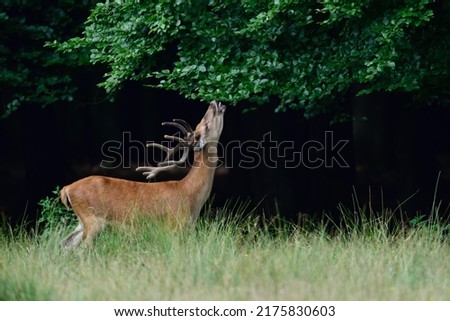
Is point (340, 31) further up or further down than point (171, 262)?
further up

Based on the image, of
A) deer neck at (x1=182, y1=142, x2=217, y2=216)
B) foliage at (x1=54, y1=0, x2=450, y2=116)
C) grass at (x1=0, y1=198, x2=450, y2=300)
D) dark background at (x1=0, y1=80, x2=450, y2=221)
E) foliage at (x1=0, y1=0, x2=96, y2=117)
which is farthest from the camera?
dark background at (x1=0, y1=80, x2=450, y2=221)

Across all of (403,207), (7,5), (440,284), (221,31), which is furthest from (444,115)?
(440,284)

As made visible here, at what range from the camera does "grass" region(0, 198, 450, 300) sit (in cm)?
781

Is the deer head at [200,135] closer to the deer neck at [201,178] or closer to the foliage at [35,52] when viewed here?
the deer neck at [201,178]

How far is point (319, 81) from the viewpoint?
11391 mm

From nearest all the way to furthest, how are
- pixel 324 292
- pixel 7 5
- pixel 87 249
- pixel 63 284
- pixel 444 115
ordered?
pixel 324 292
pixel 63 284
pixel 87 249
pixel 7 5
pixel 444 115

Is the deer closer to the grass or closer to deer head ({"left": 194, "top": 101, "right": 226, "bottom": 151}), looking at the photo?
deer head ({"left": 194, "top": 101, "right": 226, "bottom": 151})

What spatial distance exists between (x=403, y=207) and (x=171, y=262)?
6.29 m

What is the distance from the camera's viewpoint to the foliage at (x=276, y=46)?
10.9 meters

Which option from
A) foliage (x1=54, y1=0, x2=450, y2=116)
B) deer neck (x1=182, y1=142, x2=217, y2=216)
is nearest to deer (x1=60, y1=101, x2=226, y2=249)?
deer neck (x1=182, y1=142, x2=217, y2=216)

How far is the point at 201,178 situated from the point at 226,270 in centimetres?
308

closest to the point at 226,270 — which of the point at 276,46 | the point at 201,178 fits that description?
the point at 201,178

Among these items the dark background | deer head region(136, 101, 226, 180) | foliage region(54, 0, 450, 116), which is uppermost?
foliage region(54, 0, 450, 116)

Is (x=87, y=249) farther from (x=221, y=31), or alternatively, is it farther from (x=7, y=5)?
(x=7, y=5)
